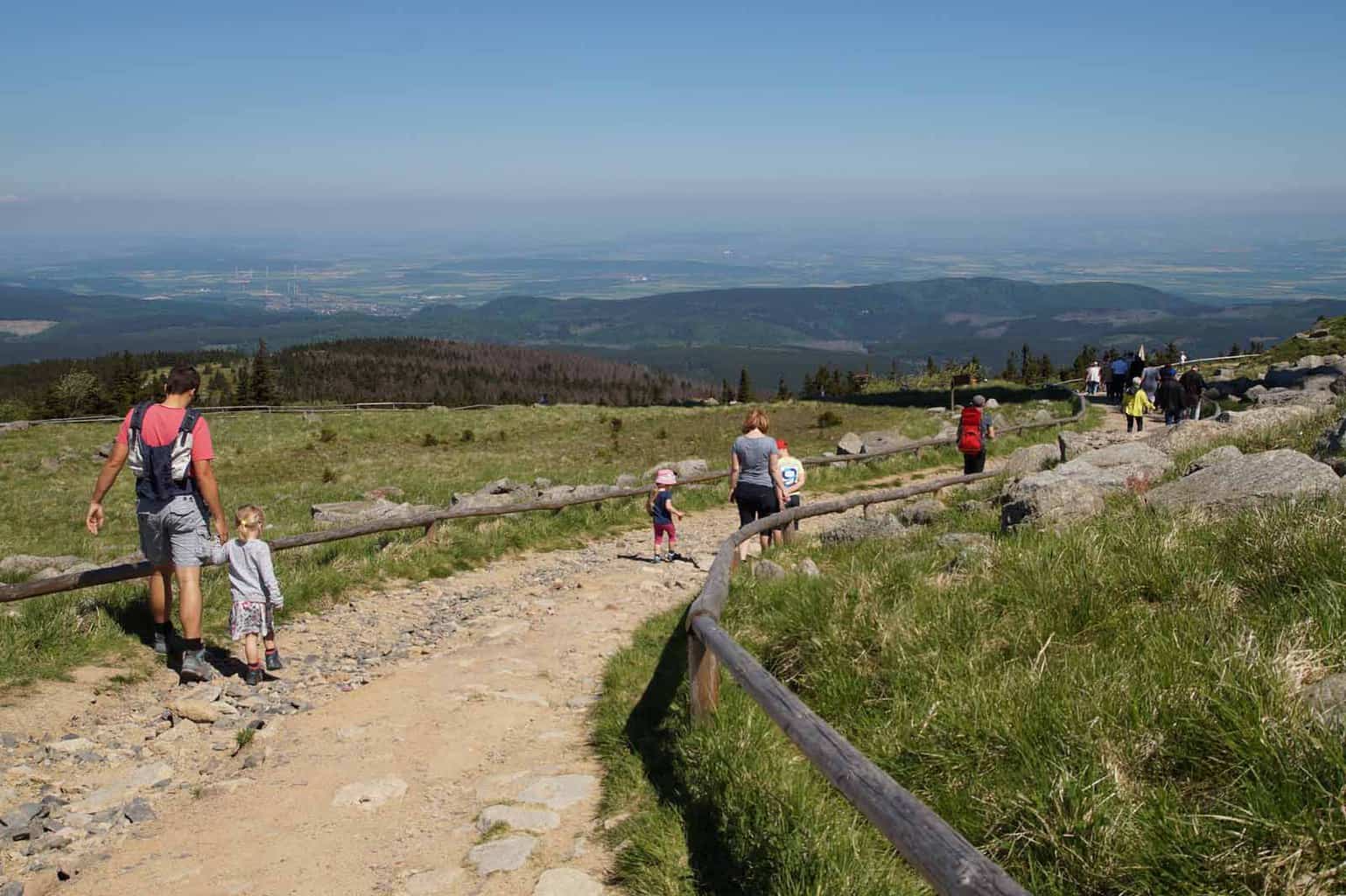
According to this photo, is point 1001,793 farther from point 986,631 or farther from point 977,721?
point 986,631

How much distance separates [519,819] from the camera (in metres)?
5.43

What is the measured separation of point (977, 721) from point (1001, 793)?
20.6 inches

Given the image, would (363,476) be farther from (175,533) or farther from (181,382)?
(181,382)

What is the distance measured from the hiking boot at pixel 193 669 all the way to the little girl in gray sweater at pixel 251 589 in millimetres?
317

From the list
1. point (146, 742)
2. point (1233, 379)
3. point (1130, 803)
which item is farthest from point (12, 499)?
point (1233, 379)

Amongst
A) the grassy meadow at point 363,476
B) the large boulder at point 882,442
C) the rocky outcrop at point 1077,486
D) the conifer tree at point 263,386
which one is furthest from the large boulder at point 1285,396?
the conifer tree at point 263,386

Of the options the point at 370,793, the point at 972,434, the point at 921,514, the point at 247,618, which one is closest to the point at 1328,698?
the point at 370,793

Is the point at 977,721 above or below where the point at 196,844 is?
above

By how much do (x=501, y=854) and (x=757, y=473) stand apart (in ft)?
24.5

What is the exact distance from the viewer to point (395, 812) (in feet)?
18.5

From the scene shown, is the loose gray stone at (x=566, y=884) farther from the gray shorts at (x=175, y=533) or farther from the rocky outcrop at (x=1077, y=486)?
the rocky outcrop at (x=1077, y=486)

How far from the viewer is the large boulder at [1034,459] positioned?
1791 centimetres

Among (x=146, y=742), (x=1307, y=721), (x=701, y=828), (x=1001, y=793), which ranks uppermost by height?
(x=1307, y=721)

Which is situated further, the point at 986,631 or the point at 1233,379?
the point at 1233,379
